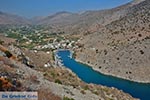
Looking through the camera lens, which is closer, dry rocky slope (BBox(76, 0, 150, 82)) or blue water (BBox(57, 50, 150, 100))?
blue water (BBox(57, 50, 150, 100))

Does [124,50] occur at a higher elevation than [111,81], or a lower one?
higher

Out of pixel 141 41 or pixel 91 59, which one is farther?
pixel 91 59

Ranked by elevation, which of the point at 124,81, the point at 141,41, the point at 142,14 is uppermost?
the point at 142,14

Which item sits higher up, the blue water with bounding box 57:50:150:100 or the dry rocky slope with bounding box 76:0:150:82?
the dry rocky slope with bounding box 76:0:150:82

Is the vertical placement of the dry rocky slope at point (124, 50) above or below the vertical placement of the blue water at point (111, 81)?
above

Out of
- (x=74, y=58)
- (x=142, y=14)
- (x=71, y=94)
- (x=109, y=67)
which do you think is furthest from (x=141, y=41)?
(x=71, y=94)

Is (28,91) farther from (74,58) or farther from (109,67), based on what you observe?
(74,58)

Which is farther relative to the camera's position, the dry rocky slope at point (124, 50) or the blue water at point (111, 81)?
the dry rocky slope at point (124, 50)

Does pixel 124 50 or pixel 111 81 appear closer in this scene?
pixel 111 81
